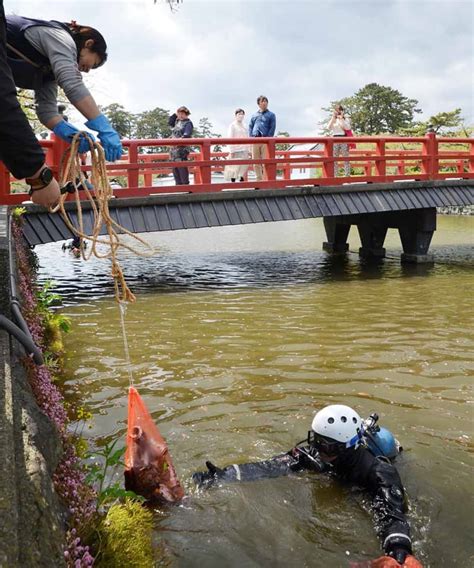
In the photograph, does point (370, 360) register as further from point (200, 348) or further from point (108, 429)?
point (108, 429)

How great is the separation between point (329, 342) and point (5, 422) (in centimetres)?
647

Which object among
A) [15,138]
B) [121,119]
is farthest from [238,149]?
[121,119]

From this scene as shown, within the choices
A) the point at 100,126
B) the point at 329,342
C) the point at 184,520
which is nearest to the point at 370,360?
the point at 329,342

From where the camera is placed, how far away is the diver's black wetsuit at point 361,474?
3.62m

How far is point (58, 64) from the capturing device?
284 cm

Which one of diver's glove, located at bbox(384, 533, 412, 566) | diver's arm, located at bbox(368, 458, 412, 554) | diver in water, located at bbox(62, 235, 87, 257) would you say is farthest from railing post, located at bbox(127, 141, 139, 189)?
diver's glove, located at bbox(384, 533, 412, 566)

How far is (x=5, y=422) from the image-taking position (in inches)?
70.0

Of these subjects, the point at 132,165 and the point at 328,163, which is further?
the point at 328,163

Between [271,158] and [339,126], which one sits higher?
[339,126]

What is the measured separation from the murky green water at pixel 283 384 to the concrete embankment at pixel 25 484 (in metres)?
1.56

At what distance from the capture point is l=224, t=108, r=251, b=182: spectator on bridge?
1329cm

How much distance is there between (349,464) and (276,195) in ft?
30.9

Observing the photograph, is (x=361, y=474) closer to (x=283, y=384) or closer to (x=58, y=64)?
(x=283, y=384)

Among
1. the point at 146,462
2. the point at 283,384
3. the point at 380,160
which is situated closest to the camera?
the point at 146,462
